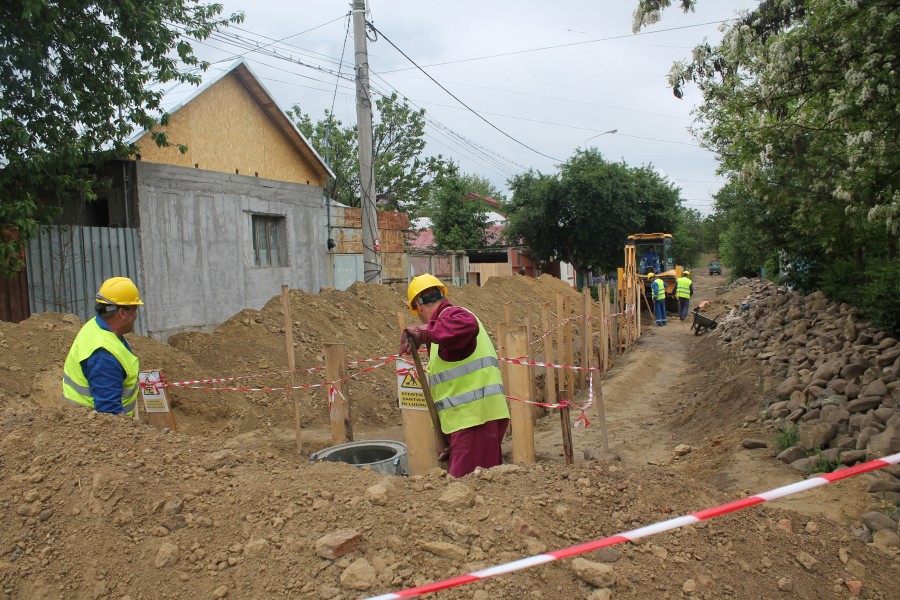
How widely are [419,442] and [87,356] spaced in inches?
97.1

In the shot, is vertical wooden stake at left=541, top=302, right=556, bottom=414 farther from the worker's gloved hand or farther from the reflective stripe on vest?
the worker's gloved hand

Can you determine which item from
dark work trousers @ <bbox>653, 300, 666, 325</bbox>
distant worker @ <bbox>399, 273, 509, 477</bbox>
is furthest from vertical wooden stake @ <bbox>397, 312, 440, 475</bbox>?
dark work trousers @ <bbox>653, 300, 666, 325</bbox>

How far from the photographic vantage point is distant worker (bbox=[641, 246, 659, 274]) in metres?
22.9

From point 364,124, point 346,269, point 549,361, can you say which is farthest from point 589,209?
point 549,361

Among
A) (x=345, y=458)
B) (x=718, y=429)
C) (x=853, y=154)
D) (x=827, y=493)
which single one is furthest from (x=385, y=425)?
(x=853, y=154)

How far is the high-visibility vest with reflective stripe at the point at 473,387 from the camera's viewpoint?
168 inches

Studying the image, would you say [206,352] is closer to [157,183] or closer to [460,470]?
[157,183]

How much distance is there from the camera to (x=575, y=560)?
2.68m

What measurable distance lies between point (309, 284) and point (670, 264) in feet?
48.4

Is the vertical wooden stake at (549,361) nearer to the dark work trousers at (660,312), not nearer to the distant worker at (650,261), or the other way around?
the dark work trousers at (660,312)

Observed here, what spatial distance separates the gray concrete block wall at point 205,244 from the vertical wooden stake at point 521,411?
25.1ft

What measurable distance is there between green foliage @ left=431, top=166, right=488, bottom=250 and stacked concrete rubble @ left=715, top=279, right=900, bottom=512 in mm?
23629

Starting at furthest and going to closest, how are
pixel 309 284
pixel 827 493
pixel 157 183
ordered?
pixel 309 284, pixel 157 183, pixel 827 493

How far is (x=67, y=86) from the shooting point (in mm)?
8734
